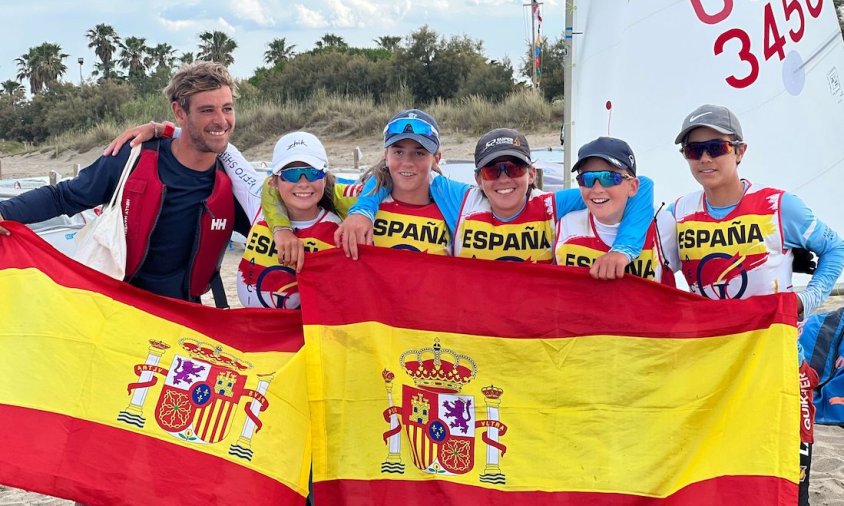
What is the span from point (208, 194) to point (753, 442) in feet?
8.72

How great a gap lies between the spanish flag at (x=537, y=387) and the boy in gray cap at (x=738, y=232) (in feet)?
0.56

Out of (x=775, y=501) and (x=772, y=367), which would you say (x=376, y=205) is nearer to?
(x=772, y=367)

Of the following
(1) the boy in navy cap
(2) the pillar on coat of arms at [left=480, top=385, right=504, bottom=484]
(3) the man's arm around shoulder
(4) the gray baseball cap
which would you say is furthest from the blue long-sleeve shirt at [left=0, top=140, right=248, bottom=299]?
(4) the gray baseball cap

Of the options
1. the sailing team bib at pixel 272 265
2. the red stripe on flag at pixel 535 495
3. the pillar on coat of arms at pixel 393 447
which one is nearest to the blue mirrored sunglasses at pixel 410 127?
the sailing team bib at pixel 272 265

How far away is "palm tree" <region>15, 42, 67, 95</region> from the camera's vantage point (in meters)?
52.3

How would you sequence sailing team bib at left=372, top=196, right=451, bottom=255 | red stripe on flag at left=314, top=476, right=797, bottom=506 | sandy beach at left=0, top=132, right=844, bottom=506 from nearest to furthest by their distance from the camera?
1. red stripe on flag at left=314, top=476, right=797, bottom=506
2. sailing team bib at left=372, top=196, right=451, bottom=255
3. sandy beach at left=0, top=132, right=844, bottom=506

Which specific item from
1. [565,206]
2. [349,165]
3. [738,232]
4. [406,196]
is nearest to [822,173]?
[738,232]

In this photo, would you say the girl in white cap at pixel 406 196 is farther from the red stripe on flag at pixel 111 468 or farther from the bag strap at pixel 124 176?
the red stripe on flag at pixel 111 468

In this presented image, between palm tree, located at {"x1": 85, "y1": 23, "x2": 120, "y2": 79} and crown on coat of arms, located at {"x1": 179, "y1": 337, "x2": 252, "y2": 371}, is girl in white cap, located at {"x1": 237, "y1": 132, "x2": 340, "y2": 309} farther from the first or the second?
palm tree, located at {"x1": 85, "y1": 23, "x2": 120, "y2": 79}

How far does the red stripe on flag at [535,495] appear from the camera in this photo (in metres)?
3.31

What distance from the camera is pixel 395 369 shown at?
3682 millimetres

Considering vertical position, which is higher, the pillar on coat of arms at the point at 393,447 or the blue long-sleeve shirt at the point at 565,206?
the blue long-sleeve shirt at the point at 565,206

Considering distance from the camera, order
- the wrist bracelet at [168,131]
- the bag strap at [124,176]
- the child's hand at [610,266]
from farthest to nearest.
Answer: the wrist bracelet at [168,131] → the bag strap at [124,176] → the child's hand at [610,266]

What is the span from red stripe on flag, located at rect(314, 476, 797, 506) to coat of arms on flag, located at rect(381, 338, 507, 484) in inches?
2.6
